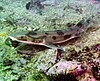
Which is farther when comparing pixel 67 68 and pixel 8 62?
pixel 8 62

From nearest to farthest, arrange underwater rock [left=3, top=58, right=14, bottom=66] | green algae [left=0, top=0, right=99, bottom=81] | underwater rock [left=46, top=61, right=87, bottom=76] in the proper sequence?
underwater rock [left=46, top=61, right=87, bottom=76] → green algae [left=0, top=0, right=99, bottom=81] → underwater rock [left=3, top=58, right=14, bottom=66]

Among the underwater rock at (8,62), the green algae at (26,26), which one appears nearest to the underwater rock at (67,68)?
the green algae at (26,26)

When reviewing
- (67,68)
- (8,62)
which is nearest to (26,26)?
(8,62)

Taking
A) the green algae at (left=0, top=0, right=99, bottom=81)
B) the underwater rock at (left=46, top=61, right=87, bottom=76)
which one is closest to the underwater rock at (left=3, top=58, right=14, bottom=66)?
the green algae at (left=0, top=0, right=99, bottom=81)

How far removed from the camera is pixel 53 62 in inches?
154

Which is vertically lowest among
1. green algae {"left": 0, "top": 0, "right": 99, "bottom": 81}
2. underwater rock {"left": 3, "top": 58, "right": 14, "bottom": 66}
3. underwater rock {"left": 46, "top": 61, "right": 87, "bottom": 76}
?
green algae {"left": 0, "top": 0, "right": 99, "bottom": 81}

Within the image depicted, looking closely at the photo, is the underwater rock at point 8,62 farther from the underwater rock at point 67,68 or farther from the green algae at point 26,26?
the underwater rock at point 67,68

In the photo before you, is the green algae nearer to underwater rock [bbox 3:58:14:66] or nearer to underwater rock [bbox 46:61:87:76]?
underwater rock [bbox 3:58:14:66]

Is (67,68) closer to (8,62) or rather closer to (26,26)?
(8,62)

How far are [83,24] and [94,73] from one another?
2.30 meters

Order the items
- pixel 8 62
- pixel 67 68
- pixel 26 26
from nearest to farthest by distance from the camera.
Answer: pixel 67 68
pixel 8 62
pixel 26 26

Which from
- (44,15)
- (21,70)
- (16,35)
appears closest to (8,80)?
(21,70)

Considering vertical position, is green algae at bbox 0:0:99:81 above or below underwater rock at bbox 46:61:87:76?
below

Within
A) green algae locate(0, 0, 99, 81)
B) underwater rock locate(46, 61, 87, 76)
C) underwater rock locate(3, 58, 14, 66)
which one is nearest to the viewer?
underwater rock locate(46, 61, 87, 76)
